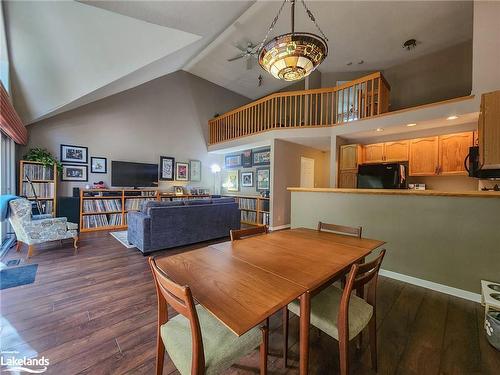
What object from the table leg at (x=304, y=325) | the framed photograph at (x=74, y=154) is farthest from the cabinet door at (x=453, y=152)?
the framed photograph at (x=74, y=154)

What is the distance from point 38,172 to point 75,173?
72 centimetres

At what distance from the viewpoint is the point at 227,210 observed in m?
4.39

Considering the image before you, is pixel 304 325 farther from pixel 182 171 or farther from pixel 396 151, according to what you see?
pixel 182 171

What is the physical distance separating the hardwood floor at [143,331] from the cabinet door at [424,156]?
2864 mm

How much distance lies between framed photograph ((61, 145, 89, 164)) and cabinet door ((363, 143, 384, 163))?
6.42 m

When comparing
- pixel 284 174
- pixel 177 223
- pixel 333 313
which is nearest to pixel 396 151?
pixel 284 174

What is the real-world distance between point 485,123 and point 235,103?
286 inches

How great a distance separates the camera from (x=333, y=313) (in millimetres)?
1261

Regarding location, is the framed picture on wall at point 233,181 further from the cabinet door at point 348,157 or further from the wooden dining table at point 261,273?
the wooden dining table at point 261,273

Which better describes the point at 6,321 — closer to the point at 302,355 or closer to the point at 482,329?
the point at 302,355

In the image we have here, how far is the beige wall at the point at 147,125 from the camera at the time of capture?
4.82 meters

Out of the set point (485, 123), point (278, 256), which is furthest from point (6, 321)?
point (485, 123)

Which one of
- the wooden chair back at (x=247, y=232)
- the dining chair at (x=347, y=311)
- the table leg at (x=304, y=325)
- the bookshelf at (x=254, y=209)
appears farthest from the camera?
the bookshelf at (x=254, y=209)

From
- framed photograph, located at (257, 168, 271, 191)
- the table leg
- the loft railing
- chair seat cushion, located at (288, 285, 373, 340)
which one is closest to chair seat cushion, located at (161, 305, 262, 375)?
the table leg
